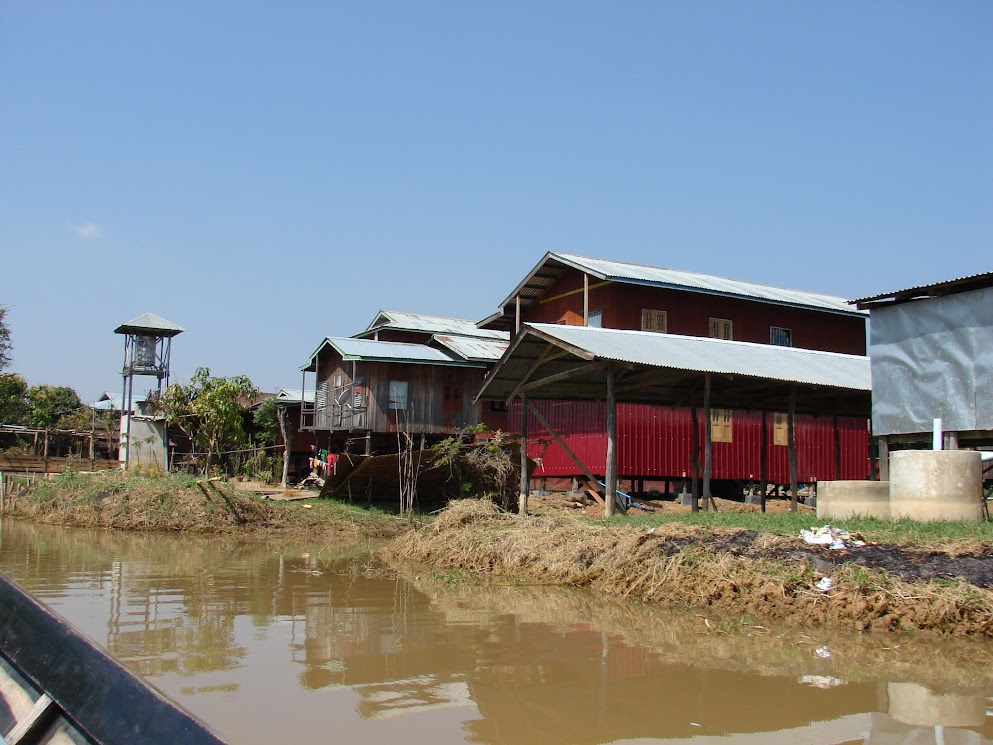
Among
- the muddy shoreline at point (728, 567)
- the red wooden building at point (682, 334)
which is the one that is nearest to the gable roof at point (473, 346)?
the red wooden building at point (682, 334)

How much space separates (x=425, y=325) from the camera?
3412 centimetres

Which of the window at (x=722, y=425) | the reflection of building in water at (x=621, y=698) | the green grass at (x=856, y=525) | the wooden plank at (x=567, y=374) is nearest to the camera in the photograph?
the reflection of building in water at (x=621, y=698)

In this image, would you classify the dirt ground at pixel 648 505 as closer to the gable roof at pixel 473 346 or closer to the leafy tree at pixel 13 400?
the gable roof at pixel 473 346

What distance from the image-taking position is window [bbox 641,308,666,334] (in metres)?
25.1

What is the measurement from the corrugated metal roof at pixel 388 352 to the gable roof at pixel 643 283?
6.22ft

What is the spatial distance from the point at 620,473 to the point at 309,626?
50.0 feet

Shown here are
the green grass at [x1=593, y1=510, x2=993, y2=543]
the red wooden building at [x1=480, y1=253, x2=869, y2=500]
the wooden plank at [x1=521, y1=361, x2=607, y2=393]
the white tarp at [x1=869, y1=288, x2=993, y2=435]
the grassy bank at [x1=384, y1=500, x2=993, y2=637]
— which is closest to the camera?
the grassy bank at [x1=384, y1=500, x2=993, y2=637]

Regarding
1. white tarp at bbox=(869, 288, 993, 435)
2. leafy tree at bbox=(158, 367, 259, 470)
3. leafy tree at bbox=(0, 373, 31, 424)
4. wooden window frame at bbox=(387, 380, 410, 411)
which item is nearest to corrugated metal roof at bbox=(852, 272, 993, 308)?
white tarp at bbox=(869, 288, 993, 435)

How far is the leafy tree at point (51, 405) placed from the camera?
43.9 m

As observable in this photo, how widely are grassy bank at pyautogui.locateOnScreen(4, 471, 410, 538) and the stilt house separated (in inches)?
324

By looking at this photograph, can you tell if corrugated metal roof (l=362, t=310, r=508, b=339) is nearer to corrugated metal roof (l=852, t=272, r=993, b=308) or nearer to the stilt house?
the stilt house

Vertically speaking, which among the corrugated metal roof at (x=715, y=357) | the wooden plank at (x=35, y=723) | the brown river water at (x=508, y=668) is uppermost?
the corrugated metal roof at (x=715, y=357)

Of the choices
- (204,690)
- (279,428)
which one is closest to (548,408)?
(279,428)

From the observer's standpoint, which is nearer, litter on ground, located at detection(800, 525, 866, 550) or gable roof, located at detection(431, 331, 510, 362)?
litter on ground, located at detection(800, 525, 866, 550)
